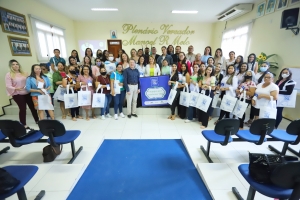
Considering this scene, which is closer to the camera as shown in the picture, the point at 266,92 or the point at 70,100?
the point at 266,92

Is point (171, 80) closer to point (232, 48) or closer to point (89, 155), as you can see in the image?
point (89, 155)

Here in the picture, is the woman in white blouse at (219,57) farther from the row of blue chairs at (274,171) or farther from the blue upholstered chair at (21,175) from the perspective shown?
the blue upholstered chair at (21,175)

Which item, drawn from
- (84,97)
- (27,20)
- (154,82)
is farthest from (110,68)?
(27,20)

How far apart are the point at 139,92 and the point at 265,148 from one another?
319cm

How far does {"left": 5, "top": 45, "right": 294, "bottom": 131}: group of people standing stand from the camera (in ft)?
10.3

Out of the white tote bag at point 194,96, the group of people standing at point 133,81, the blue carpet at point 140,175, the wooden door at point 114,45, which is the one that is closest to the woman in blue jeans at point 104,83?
the group of people standing at point 133,81

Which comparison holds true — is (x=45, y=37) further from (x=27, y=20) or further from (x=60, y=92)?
(x=60, y=92)

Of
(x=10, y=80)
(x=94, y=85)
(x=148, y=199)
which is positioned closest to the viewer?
(x=148, y=199)

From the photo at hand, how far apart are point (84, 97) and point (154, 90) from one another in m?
1.88

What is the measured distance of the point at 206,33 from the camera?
27.9 feet

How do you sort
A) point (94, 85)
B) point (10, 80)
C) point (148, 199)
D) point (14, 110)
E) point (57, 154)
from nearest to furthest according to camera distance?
1. point (148, 199)
2. point (57, 154)
3. point (10, 80)
4. point (94, 85)
5. point (14, 110)

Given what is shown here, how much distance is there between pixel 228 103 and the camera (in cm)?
331

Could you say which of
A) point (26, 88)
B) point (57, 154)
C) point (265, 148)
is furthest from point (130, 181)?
point (26, 88)

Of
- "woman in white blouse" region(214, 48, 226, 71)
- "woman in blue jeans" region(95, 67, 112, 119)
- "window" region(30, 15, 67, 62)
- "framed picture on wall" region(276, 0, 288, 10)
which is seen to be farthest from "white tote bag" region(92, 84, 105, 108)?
"framed picture on wall" region(276, 0, 288, 10)
